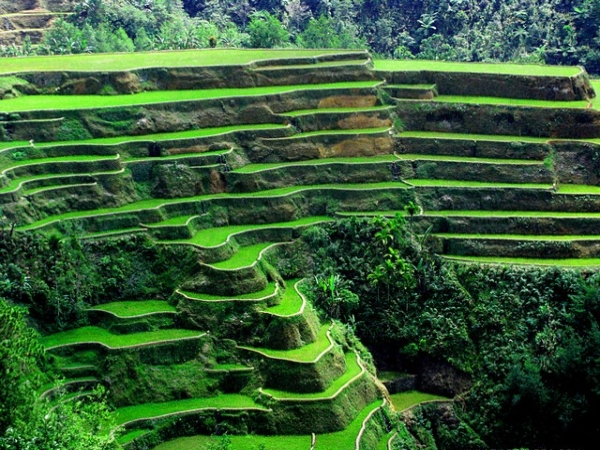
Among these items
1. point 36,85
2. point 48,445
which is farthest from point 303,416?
point 36,85

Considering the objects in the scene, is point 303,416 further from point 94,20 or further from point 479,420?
point 94,20

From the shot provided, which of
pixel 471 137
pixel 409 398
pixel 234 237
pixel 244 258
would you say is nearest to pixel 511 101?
pixel 471 137

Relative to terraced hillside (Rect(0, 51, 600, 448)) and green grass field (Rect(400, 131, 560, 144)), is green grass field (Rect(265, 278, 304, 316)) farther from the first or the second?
green grass field (Rect(400, 131, 560, 144))

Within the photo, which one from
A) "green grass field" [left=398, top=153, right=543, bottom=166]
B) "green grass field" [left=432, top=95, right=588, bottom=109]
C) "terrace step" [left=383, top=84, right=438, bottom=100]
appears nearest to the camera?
"green grass field" [left=398, top=153, right=543, bottom=166]

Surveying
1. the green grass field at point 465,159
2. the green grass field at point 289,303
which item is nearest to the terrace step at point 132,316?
the green grass field at point 289,303

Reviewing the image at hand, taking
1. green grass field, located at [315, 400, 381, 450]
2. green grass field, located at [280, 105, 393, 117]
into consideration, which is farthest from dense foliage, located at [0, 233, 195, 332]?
green grass field, located at [280, 105, 393, 117]

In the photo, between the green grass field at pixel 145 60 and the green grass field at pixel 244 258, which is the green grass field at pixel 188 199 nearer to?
the green grass field at pixel 244 258

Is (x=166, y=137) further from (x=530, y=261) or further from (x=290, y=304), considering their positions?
(x=530, y=261)
